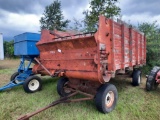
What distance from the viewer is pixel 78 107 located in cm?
409

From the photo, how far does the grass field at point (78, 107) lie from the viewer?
3.64m

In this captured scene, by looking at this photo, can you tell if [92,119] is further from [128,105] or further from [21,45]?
[21,45]

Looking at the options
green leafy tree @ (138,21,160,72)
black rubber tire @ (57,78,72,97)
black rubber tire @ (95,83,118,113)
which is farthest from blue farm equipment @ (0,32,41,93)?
green leafy tree @ (138,21,160,72)

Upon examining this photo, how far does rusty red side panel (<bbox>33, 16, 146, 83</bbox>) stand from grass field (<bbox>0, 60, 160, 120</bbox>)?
2.85 feet

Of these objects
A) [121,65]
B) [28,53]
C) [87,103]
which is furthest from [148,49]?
[28,53]

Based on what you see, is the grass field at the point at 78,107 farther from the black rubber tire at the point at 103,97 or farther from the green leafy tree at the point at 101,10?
the green leafy tree at the point at 101,10

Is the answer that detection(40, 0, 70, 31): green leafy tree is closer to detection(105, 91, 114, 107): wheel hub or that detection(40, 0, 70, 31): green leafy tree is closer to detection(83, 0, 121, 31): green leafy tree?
detection(83, 0, 121, 31): green leafy tree

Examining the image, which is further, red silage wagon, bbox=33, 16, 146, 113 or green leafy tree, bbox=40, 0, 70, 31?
green leafy tree, bbox=40, 0, 70, 31

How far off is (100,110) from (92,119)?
1.01 ft

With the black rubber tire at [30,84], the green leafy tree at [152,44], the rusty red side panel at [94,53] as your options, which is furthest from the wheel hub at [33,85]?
the green leafy tree at [152,44]

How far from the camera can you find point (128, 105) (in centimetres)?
419

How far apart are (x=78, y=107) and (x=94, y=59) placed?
4.92ft

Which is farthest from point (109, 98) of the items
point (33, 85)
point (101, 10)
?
point (101, 10)

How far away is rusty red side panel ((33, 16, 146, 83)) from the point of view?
3.38 meters
